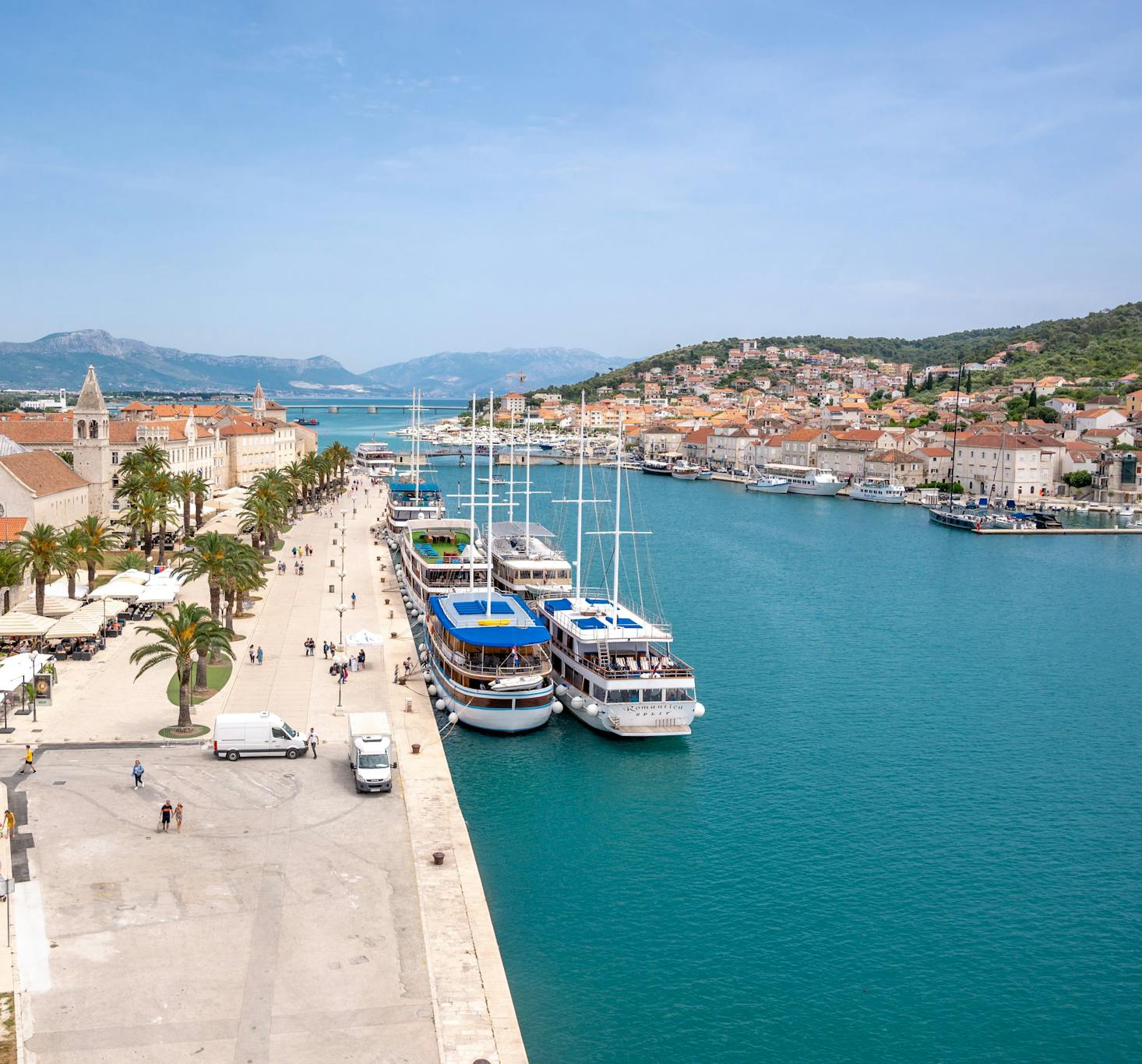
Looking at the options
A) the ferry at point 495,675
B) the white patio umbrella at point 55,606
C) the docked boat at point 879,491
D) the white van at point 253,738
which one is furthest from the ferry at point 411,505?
the docked boat at point 879,491

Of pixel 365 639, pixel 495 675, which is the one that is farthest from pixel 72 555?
pixel 495 675

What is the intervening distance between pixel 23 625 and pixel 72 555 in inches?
355

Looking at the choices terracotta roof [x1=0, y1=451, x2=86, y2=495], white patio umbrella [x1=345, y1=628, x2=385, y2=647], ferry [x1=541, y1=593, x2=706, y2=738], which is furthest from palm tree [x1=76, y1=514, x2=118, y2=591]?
ferry [x1=541, y1=593, x2=706, y2=738]

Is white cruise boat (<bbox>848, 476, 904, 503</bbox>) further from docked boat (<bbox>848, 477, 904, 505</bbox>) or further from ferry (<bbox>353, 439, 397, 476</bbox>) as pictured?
ferry (<bbox>353, 439, 397, 476</bbox>)

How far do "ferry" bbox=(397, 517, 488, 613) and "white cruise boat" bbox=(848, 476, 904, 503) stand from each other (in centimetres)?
8466

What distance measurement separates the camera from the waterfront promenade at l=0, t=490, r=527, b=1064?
19.6 meters

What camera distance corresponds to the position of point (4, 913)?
75.9 feet

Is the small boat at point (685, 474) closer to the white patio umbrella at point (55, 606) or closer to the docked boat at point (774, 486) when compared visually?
the docked boat at point (774, 486)

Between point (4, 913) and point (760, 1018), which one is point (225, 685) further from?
point (760, 1018)

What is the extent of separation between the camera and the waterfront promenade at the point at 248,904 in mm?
19562

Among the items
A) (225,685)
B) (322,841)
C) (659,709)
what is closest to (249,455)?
(225,685)

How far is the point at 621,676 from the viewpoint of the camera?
131ft

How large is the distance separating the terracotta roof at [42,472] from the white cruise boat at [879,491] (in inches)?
3884

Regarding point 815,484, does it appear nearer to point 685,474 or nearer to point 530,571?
point 685,474
